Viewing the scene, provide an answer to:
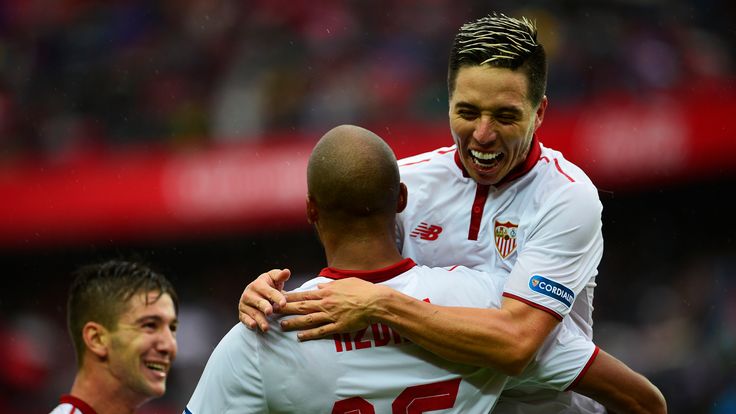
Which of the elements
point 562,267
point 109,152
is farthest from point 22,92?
point 562,267

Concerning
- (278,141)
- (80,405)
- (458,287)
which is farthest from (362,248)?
(278,141)

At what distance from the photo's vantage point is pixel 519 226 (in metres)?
3.62

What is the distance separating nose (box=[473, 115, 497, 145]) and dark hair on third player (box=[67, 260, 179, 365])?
7.59 feet

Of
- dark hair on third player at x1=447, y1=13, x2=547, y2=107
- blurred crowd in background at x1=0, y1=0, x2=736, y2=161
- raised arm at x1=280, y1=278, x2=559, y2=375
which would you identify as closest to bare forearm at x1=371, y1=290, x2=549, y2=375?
raised arm at x1=280, y1=278, x2=559, y2=375

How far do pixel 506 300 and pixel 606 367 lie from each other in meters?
0.42

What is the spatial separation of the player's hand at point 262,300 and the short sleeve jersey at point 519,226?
681 millimetres

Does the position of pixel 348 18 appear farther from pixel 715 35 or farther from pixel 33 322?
pixel 33 322

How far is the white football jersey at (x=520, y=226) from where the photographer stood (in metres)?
3.35

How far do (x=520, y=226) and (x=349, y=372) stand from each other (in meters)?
0.86

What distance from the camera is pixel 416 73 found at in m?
12.3

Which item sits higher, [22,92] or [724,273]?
[22,92]

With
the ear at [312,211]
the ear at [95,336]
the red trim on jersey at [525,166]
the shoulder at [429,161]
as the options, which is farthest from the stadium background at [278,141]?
the ear at [312,211]

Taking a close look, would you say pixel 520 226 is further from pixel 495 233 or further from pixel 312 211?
pixel 312 211

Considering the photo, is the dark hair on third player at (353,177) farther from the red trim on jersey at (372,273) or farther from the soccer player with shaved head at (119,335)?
the soccer player with shaved head at (119,335)
